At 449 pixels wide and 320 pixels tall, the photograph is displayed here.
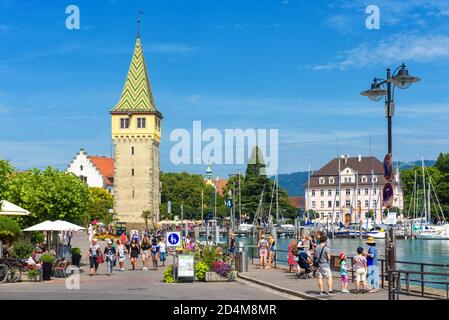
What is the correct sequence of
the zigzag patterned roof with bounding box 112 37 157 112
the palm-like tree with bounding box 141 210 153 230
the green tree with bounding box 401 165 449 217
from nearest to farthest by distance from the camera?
the palm-like tree with bounding box 141 210 153 230
the zigzag patterned roof with bounding box 112 37 157 112
the green tree with bounding box 401 165 449 217

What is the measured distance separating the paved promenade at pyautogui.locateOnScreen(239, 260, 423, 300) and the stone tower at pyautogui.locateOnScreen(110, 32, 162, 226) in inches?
3510

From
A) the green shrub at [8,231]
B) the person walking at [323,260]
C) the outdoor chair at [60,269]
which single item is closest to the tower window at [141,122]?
the green shrub at [8,231]

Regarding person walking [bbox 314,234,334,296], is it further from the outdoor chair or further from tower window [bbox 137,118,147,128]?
tower window [bbox 137,118,147,128]

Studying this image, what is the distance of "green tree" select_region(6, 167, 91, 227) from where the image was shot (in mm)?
40031

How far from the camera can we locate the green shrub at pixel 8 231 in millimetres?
35562

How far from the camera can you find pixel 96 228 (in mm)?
93625

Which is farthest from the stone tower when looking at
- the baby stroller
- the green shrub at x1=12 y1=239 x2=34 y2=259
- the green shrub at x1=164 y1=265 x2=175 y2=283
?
the baby stroller

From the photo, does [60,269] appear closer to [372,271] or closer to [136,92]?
[372,271]

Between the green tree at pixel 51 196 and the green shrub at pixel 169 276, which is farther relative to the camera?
the green tree at pixel 51 196

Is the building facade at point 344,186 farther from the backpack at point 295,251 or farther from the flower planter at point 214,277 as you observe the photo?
the flower planter at point 214,277

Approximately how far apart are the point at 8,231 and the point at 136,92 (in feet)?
319

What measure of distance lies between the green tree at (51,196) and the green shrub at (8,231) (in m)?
1.78

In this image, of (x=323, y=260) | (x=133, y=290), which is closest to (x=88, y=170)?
(x=133, y=290)
